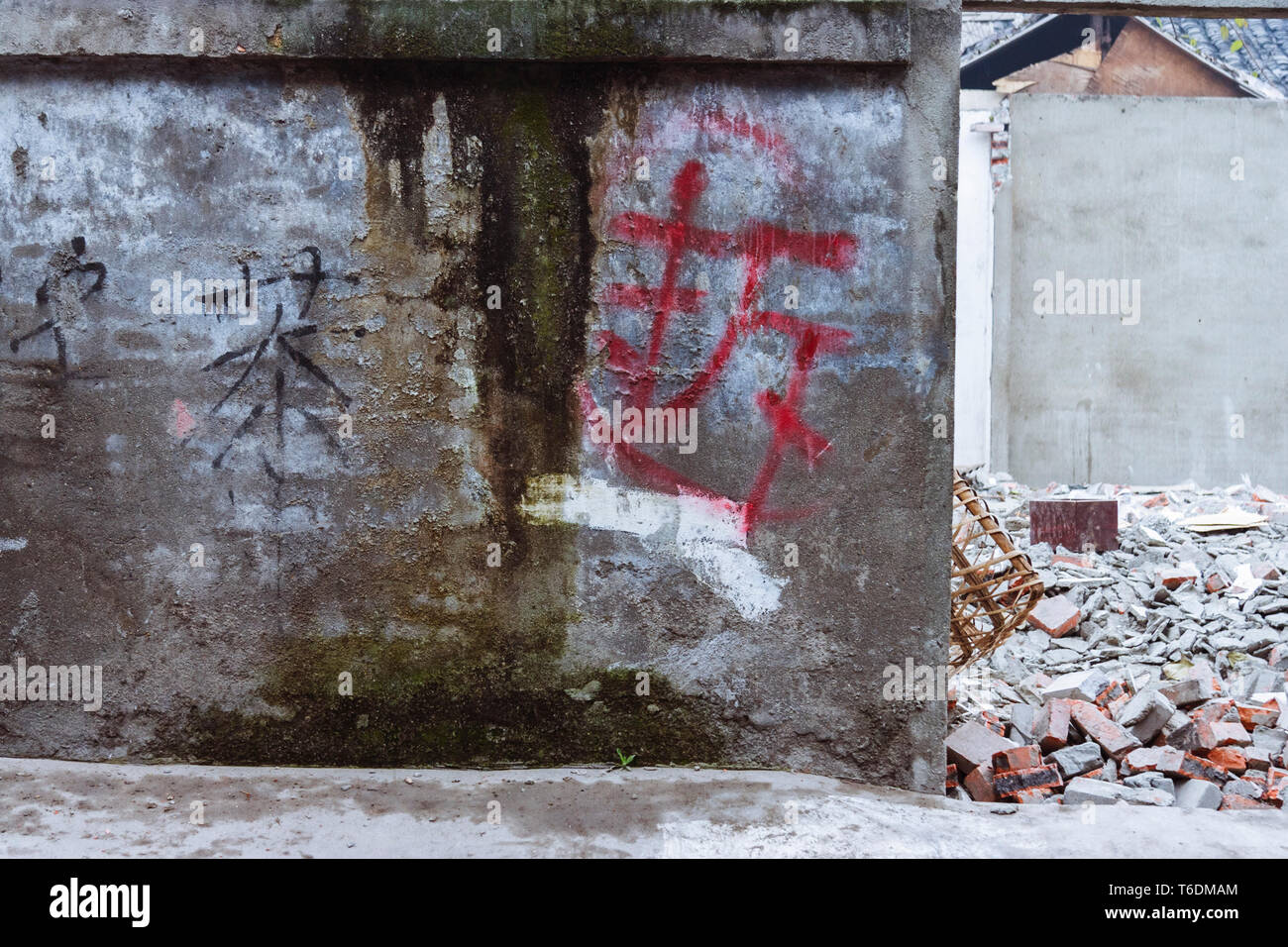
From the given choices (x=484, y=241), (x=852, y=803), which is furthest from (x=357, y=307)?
(x=852, y=803)

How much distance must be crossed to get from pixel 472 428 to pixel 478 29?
1.27 meters

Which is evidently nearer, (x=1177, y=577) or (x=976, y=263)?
(x=1177, y=577)

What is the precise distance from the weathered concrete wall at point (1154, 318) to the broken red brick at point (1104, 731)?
871 centimetres

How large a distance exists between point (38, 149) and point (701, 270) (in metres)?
2.22

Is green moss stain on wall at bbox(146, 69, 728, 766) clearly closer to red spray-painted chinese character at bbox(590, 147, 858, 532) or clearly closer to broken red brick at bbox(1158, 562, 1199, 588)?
red spray-painted chinese character at bbox(590, 147, 858, 532)

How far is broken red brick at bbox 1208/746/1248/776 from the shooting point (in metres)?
4.14

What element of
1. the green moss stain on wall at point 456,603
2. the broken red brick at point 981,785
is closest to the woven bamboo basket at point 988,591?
the broken red brick at point 981,785

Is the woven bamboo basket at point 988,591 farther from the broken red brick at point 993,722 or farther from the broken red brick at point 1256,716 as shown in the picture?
the broken red brick at point 1256,716

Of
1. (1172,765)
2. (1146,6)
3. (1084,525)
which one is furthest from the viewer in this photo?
(1084,525)

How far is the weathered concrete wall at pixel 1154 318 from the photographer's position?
41.4ft

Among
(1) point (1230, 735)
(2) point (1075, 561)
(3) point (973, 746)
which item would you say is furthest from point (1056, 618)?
(3) point (973, 746)

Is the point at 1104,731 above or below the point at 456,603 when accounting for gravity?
below

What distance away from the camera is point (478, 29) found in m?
3.34

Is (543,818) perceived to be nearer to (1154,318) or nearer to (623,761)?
(623,761)
